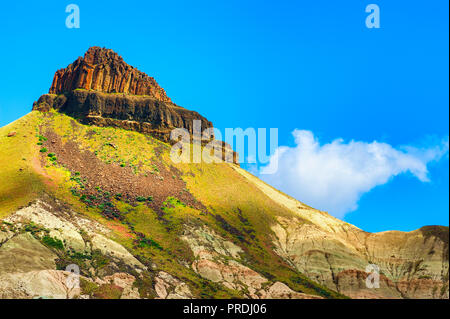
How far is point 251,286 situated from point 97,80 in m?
94.1

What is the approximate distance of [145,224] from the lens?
3484 inches

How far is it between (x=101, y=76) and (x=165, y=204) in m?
63.7

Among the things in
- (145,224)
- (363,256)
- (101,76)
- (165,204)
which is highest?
(101,76)

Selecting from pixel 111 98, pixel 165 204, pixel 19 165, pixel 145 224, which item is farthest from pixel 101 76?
pixel 145 224

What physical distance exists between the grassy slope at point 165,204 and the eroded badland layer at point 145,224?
1.38 ft

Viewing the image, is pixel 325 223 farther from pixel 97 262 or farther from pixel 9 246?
pixel 9 246

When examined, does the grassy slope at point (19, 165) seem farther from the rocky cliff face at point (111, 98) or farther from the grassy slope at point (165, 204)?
the rocky cliff face at point (111, 98)

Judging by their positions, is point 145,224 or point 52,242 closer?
point 52,242

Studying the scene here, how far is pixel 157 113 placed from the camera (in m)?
140

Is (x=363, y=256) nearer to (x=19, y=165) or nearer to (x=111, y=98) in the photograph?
(x=19, y=165)

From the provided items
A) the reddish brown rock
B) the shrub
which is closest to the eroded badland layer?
the shrub

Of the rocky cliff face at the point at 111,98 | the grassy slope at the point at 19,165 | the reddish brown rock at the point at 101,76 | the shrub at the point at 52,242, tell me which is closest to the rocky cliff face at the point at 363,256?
the rocky cliff face at the point at 111,98

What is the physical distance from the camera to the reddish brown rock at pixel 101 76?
5433 inches
